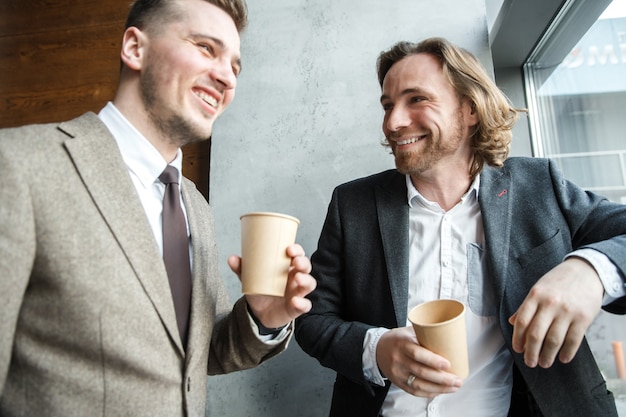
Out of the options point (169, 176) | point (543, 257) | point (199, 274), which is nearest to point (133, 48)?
point (169, 176)

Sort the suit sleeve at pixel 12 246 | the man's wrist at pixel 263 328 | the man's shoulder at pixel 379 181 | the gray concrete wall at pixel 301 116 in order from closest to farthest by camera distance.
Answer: the suit sleeve at pixel 12 246
the man's wrist at pixel 263 328
the man's shoulder at pixel 379 181
the gray concrete wall at pixel 301 116

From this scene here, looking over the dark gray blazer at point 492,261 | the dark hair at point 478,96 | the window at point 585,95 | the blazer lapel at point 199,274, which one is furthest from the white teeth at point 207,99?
the window at point 585,95

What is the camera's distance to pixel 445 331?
91cm

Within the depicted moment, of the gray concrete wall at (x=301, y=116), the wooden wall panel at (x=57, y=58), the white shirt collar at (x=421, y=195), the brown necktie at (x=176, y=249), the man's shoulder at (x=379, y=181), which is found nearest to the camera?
the brown necktie at (x=176, y=249)

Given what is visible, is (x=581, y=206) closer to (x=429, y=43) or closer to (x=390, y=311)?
(x=390, y=311)

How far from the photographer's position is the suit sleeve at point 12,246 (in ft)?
2.47

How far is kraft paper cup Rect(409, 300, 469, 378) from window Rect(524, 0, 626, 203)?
1.08 metres

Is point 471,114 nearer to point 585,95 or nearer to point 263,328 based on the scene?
point 585,95

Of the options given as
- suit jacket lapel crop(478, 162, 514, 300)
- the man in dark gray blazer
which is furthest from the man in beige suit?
suit jacket lapel crop(478, 162, 514, 300)

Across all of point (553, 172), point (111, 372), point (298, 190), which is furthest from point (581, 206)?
point (111, 372)

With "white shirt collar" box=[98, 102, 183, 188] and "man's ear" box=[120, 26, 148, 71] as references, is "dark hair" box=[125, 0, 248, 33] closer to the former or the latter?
"man's ear" box=[120, 26, 148, 71]

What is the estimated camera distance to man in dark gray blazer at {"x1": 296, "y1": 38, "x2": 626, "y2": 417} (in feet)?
3.52

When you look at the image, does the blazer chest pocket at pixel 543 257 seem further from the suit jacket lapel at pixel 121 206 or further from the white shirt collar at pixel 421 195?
the suit jacket lapel at pixel 121 206

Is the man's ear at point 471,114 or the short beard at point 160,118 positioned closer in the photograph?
the short beard at point 160,118
